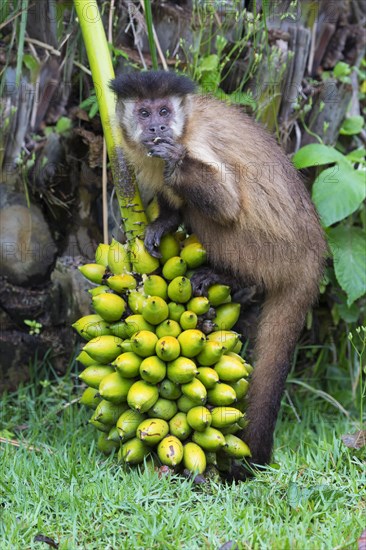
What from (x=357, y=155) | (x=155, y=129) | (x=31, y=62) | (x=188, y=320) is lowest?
(x=188, y=320)

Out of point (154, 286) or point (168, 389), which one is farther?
point (154, 286)

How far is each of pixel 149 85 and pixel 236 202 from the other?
2.38ft

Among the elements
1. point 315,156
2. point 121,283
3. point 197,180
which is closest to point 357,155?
point 315,156

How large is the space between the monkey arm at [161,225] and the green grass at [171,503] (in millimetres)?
1063

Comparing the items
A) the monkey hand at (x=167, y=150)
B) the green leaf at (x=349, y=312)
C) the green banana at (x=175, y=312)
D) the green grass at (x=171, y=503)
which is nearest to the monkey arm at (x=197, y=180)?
the monkey hand at (x=167, y=150)

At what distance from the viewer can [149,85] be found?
3.74 metres

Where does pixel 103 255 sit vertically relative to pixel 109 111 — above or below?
below

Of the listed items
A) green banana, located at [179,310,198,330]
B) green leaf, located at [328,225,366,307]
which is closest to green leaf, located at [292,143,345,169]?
green leaf, located at [328,225,366,307]

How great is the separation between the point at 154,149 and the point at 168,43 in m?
1.29

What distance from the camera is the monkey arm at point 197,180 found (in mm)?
3680

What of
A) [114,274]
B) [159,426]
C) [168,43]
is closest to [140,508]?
[159,426]

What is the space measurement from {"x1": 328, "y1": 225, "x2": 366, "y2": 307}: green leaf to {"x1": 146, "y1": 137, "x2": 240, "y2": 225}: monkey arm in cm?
103

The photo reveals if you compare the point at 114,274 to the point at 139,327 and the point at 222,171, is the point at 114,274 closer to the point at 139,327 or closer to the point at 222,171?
the point at 139,327

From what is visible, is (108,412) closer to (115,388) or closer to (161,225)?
(115,388)
